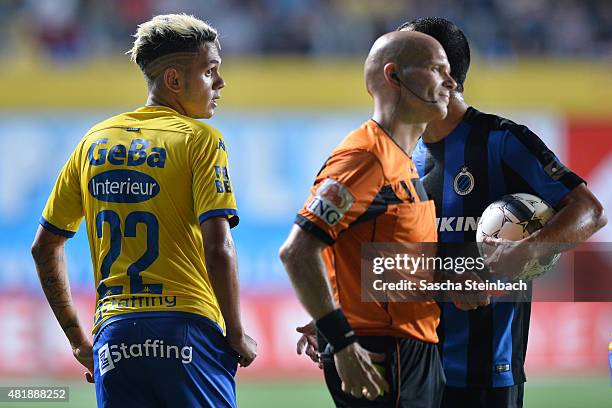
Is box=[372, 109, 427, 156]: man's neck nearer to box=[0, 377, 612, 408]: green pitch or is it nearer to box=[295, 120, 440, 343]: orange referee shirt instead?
box=[295, 120, 440, 343]: orange referee shirt

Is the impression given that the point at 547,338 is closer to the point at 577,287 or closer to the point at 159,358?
the point at 577,287

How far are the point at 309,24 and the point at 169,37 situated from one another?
10094mm

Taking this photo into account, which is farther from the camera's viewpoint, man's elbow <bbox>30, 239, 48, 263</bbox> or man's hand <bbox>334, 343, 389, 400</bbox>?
man's elbow <bbox>30, 239, 48, 263</bbox>

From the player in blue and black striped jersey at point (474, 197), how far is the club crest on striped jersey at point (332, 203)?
1095mm

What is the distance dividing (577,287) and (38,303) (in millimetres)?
7136

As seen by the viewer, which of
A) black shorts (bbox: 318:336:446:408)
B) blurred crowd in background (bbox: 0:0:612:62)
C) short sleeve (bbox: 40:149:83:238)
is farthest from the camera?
blurred crowd in background (bbox: 0:0:612:62)

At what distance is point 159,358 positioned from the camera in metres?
3.79

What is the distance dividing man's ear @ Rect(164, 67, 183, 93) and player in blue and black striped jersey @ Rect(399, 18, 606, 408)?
3.30 feet

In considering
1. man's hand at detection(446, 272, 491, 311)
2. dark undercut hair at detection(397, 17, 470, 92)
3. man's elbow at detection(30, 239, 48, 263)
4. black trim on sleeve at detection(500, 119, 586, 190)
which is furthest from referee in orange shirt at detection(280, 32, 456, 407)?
man's elbow at detection(30, 239, 48, 263)

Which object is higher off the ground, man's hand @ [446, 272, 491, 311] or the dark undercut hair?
the dark undercut hair

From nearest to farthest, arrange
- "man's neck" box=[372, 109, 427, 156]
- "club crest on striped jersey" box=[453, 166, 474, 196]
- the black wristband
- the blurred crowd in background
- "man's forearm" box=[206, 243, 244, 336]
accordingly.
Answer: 1. the black wristband
2. "man's neck" box=[372, 109, 427, 156]
3. "man's forearm" box=[206, 243, 244, 336]
4. "club crest on striped jersey" box=[453, 166, 474, 196]
5. the blurred crowd in background

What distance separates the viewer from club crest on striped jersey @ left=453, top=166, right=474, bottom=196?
419cm

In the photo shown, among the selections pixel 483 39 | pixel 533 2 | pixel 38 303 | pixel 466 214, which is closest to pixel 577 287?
pixel 466 214

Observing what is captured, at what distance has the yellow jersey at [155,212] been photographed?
3801 mm
